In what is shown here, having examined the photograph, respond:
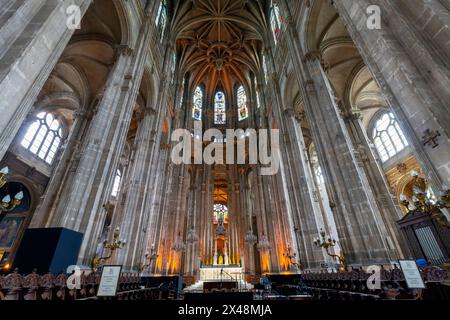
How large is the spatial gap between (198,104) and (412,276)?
2694cm

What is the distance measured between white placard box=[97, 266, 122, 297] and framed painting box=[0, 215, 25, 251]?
19.9 m

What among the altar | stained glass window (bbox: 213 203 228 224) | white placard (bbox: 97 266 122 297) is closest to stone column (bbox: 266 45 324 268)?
the altar

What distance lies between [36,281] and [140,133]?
11.4 metres

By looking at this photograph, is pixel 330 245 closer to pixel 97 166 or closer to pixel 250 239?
pixel 97 166

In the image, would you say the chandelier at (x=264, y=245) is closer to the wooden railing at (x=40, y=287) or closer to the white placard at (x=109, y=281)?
the wooden railing at (x=40, y=287)

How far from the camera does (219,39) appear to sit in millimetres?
25219

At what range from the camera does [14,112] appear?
4.41m

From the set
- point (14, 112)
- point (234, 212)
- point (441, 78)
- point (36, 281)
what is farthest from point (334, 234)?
point (14, 112)

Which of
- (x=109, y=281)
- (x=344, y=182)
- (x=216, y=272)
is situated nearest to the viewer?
(x=109, y=281)

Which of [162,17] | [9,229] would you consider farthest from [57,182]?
[162,17]

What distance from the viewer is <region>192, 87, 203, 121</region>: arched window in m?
26.5

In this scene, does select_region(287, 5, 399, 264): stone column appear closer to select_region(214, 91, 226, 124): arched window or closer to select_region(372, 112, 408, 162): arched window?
select_region(372, 112, 408, 162): arched window

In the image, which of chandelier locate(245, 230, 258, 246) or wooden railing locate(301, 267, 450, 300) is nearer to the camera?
wooden railing locate(301, 267, 450, 300)

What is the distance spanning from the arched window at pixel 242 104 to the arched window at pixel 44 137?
19.5 metres
